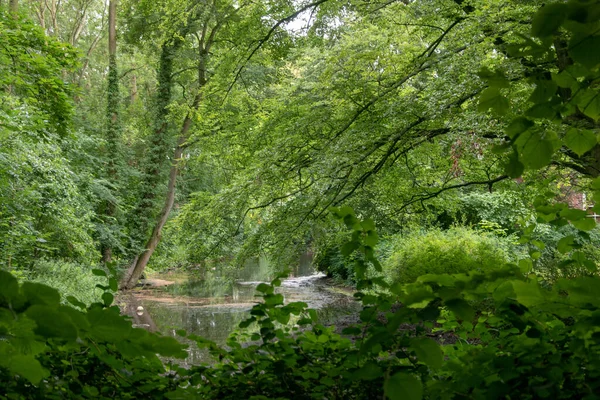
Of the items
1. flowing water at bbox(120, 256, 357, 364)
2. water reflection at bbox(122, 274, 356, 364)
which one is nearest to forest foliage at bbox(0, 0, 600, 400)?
flowing water at bbox(120, 256, 357, 364)

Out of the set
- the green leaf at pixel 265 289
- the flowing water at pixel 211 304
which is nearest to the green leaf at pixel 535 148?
the green leaf at pixel 265 289

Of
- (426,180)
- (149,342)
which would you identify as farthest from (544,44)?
(426,180)

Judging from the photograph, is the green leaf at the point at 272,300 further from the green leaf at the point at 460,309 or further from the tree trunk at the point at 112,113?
the tree trunk at the point at 112,113

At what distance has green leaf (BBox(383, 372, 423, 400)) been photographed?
973mm

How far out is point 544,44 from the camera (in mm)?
1077

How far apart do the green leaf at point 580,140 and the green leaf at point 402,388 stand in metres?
0.80

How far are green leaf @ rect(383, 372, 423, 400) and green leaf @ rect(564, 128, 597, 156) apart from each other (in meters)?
0.80

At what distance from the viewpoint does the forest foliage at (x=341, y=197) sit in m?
1.12

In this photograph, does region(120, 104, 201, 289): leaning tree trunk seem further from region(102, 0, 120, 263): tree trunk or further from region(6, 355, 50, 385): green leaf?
region(6, 355, 50, 385): green leaf

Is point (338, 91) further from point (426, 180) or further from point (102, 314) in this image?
point (102, 314)

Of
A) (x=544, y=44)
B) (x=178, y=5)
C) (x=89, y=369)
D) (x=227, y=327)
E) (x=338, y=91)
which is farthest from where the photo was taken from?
(x=227, y=327)

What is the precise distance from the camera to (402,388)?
988mm

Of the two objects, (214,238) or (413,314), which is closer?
(413,314)

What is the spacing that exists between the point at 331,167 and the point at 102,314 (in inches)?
169
